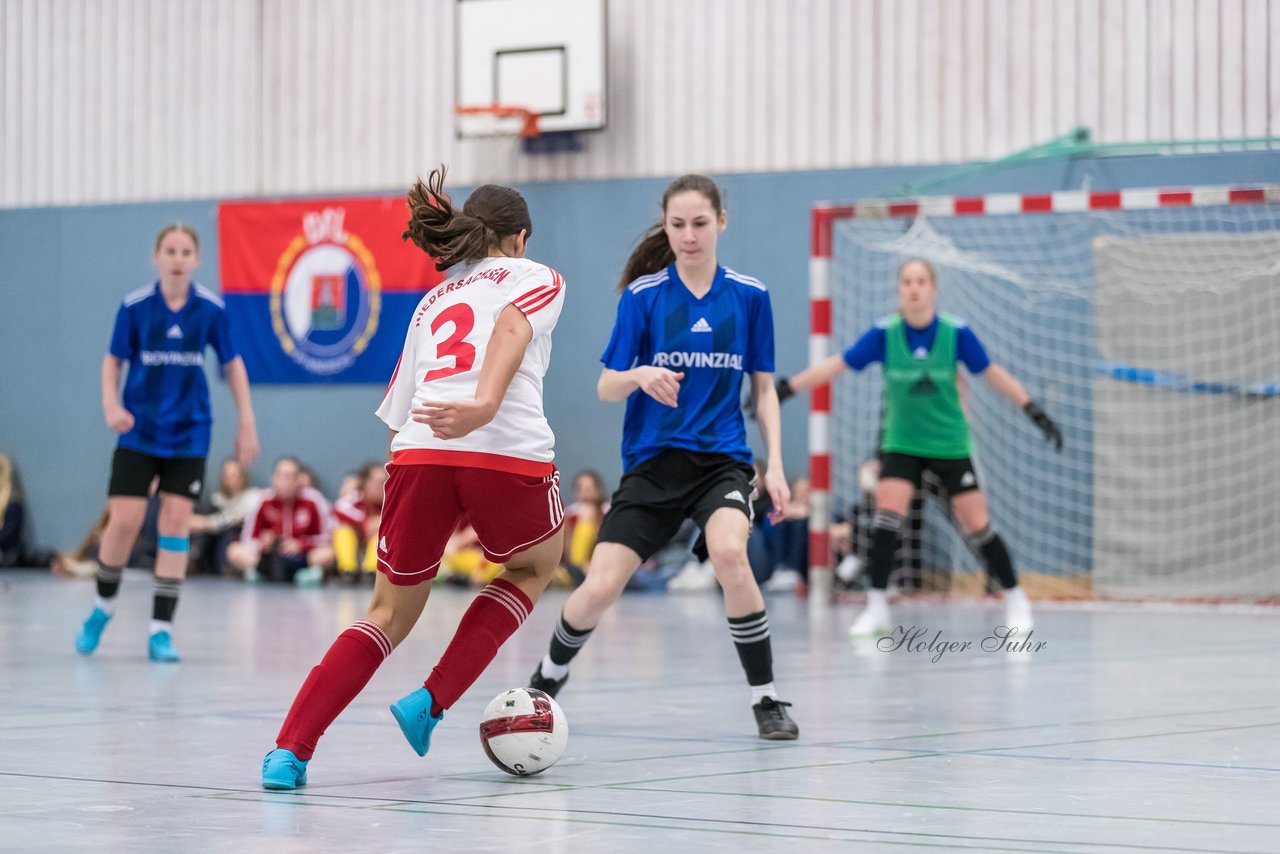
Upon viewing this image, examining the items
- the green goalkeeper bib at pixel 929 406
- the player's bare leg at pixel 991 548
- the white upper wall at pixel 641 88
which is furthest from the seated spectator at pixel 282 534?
the player's bare leg at pixel 991 548

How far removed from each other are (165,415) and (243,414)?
381 mm

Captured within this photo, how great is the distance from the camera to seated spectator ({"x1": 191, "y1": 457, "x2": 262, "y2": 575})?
16.3 meters

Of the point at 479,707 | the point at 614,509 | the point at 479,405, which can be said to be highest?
the point at 479,405

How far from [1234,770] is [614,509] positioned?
→ 211 cm

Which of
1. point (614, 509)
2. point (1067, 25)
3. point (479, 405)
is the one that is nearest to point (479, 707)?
point (614, 509)

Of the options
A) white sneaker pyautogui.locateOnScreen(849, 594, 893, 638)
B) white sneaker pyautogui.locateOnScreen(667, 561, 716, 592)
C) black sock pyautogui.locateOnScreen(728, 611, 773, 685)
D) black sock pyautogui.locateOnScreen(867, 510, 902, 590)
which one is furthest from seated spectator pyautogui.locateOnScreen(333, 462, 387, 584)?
black sock pyautogui.locateOnScreen(728, 611, 773, 685)

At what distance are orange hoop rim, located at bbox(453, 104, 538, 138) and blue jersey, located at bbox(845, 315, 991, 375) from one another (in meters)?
6.42

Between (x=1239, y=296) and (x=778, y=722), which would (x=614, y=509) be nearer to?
(x=778, y=722)

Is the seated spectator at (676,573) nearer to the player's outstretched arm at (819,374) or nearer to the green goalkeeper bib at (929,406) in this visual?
the player's outstretched arm at (819,374)

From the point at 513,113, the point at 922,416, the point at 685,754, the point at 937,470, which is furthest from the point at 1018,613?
the point at 513,113

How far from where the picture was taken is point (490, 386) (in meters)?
4.51

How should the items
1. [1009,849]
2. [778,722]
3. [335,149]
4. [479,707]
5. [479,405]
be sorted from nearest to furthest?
[1009,849], [479,405], [778,722], [479,707], [335,149]

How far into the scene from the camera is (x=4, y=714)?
6.25m

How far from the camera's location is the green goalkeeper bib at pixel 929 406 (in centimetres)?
957
